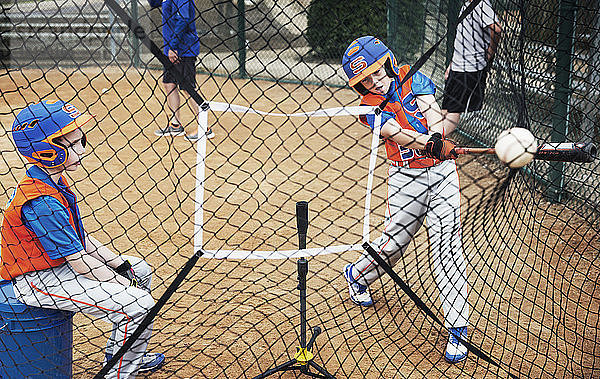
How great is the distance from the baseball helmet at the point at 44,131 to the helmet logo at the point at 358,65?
1341 mm

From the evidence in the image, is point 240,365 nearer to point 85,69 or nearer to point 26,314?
point 26,314

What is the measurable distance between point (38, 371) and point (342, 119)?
554cm

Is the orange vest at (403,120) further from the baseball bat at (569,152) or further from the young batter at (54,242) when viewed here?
the young batter at (54,242)

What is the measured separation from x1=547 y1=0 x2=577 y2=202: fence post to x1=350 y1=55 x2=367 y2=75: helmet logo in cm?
219

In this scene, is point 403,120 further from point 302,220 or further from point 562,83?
point 562,83

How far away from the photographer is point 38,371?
9.05ft

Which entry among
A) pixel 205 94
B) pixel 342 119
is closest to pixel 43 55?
pixel 205 94

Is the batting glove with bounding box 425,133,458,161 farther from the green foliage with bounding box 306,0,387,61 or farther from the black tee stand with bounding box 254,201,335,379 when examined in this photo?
the green foliage with bounding box 306,0,387,61

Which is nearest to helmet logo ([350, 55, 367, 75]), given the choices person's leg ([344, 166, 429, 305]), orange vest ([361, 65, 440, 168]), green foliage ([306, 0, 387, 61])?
orange vest ([361, 65, 440, 168])

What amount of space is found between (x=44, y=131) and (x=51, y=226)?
1.33 ft

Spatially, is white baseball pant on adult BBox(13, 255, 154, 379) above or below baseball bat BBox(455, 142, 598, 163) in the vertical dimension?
above

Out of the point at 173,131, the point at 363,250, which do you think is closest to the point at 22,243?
the point at 363,250

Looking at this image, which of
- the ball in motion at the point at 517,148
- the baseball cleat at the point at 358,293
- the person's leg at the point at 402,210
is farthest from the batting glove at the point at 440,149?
the baseball cleat at the point at 358,293

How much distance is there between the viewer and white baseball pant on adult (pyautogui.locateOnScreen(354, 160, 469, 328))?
11.1ft
